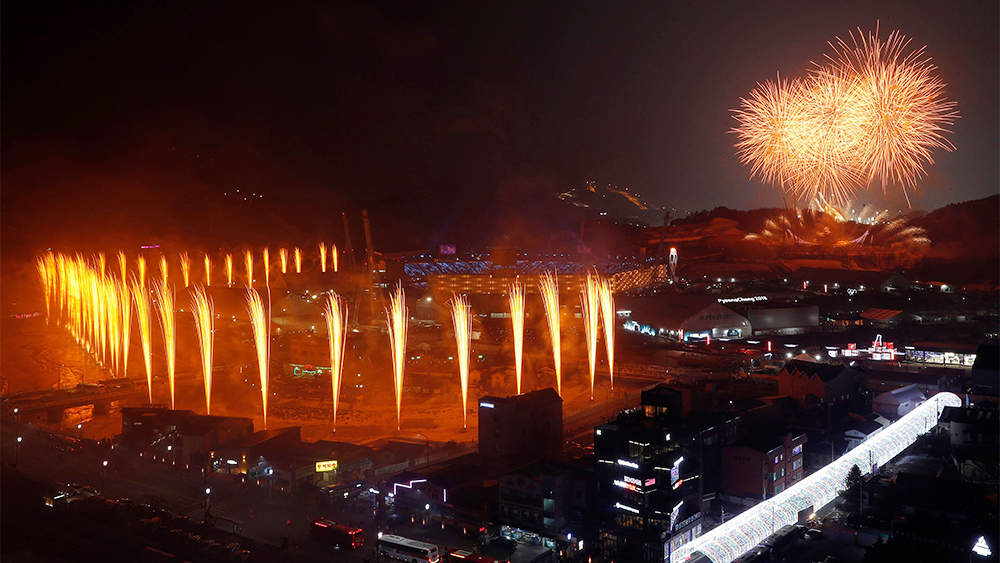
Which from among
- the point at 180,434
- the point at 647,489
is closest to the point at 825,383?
the point at 647,489

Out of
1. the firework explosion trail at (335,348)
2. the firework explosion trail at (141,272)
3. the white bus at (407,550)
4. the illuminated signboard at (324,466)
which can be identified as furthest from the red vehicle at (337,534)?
the firework explosion trail at (141,272)

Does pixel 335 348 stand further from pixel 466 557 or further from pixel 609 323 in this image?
pixel 466 557

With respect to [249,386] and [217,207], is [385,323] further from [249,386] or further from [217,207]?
[217,207]

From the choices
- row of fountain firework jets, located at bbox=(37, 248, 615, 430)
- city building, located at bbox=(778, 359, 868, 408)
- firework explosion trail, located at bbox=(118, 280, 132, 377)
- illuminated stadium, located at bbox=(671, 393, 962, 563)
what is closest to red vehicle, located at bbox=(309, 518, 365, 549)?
illuminated stadium, located at bbox=(671, 393, 962, 563)

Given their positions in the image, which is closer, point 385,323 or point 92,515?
point 92,515

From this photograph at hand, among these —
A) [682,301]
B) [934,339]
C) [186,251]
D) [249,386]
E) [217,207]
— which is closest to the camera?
[249,386]

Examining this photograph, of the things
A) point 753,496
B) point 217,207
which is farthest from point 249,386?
point 217,207
